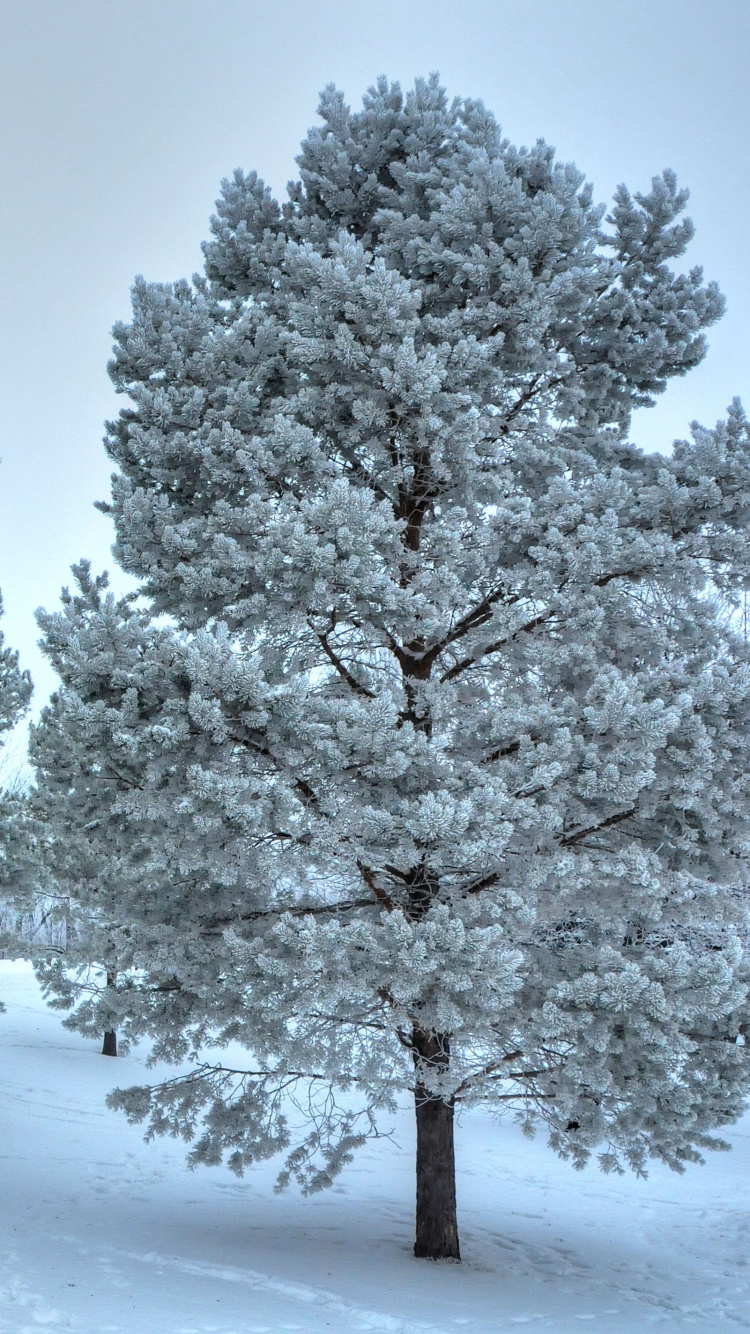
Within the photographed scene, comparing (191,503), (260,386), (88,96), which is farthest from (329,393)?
(88,96)

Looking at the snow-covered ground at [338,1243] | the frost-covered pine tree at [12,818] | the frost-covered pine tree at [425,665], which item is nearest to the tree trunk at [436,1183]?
the frost-covered pine tree at [425,665]

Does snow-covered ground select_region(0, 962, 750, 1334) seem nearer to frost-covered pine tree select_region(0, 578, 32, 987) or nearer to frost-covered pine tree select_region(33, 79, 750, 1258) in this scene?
frost-covered pine tree select_region(33, 79, 750, 1258)

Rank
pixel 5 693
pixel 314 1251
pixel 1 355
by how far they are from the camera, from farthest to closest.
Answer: pixel 1 355, pixel 5 693, pixel 314 1251

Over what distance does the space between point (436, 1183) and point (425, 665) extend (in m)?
4.05

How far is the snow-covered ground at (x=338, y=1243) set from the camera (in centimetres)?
563

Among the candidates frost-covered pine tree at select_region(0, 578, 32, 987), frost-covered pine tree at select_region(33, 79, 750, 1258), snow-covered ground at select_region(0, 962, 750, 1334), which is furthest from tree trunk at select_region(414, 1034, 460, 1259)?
frost-covered pine tree at select_region(0, 578, 32, 987)

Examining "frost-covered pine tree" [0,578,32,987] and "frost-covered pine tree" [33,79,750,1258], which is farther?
"frost-covered pine tree" [0,578,32,987]

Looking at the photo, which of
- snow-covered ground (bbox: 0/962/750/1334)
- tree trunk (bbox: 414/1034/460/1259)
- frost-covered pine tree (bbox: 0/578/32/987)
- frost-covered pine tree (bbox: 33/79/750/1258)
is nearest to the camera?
frost-covered pine tree (bbox: 33/79/750/1258)

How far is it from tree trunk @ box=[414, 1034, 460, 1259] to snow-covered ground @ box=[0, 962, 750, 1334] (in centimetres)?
17

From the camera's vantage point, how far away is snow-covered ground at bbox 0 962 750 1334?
5.63 metres

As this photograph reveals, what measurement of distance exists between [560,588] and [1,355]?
140 ft

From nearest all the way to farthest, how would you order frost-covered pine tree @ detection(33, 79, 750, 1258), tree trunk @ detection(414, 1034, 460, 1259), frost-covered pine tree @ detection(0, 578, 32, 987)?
frost-covered pine tree @ detection(33, 79, 750, 1258), tree trunk @ detection(414, 1034, 460, 1259), frost-covered pine tree @ detection(0, 578, 32, 987)

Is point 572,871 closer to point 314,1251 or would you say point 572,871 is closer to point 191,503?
point 191,503

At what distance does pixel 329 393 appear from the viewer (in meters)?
6.11
